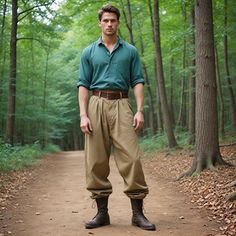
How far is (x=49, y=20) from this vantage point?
1574 cm

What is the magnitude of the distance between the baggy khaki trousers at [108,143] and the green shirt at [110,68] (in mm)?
204

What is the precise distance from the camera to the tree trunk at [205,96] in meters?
8.20

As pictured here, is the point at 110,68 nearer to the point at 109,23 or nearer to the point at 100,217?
the point at 109,23

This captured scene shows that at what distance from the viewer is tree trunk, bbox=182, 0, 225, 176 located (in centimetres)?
820

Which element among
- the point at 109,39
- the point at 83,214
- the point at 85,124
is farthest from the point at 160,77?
the point at 85,124

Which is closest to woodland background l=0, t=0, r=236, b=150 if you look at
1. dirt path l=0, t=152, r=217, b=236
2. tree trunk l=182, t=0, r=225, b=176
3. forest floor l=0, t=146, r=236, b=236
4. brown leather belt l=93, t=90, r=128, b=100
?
tree trunk l=182, t=0, r=225, b=176

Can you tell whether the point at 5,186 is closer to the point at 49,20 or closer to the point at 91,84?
the point at 91,84

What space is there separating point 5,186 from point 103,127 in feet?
14.9

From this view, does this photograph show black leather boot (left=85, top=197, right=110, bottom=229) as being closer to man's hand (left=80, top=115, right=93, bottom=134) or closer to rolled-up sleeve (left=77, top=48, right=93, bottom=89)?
man's hand (left=80, top=115, right=93, bottom=134)

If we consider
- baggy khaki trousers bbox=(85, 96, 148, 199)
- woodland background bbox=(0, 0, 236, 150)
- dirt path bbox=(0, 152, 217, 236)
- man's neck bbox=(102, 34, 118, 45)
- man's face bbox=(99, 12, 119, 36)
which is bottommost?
dirt path bbox=(0, 152, 217, 236)

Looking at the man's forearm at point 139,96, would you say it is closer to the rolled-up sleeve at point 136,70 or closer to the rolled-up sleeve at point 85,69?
the rolled-up sleeve at point 136,70

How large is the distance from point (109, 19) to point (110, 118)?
119 cm

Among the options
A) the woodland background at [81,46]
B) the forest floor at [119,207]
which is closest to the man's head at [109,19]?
the forest floor at [119,207]

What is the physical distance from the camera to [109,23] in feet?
15.0
